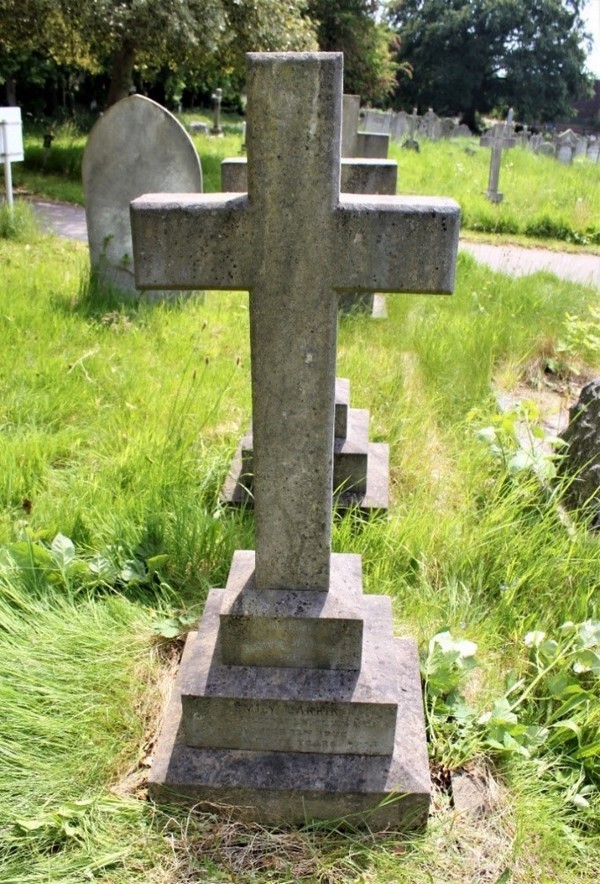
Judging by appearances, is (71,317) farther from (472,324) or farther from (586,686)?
(586,686)

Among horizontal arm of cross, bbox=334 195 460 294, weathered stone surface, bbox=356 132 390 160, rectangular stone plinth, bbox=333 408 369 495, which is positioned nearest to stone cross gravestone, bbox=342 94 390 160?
weathered stone surface, bbox=356 132 390 160

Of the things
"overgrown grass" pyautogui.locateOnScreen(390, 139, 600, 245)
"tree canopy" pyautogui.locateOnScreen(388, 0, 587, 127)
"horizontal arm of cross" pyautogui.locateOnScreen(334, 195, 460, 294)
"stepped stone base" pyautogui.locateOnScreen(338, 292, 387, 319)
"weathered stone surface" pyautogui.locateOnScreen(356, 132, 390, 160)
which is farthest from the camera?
"tree canopy" pyautogui.locateOnScreen(388, 0, 587, 127)

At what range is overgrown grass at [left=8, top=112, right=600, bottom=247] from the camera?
988 cm

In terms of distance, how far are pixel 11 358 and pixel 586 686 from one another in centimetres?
309

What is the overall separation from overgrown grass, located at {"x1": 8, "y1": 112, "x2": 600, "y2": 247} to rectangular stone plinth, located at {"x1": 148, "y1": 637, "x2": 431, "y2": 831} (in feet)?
28.7

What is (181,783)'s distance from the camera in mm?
1701

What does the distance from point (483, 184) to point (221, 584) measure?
443 inches

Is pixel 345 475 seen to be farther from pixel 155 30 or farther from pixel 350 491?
pixel 155 30

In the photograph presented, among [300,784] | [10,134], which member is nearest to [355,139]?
[10,134]

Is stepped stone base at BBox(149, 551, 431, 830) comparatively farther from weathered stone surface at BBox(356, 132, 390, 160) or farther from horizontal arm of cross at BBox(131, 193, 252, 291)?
weathered stone surface at BBox(356, 132, 390, 160)

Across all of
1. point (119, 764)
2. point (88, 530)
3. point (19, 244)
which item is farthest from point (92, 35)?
point (119, 764)

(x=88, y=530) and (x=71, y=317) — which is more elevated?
(x=71, y=317)

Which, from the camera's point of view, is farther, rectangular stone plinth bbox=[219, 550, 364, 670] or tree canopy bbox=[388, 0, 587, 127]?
tree canopy bbox=[388, 0, 587, 127]

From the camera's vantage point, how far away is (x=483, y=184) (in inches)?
477
